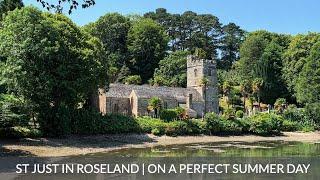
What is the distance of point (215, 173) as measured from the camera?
24.3 metres

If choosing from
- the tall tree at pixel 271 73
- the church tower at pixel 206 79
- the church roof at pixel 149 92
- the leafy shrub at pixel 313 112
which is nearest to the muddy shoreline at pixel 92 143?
the leafy shrub at pixel 313 112

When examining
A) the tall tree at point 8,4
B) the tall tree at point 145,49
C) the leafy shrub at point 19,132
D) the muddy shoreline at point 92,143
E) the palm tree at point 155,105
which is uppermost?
the tall tree at point 145,49

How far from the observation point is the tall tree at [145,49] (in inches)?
3807

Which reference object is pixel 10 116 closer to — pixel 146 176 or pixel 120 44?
pixel 146 176

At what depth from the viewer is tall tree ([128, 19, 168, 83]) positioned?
317 ft

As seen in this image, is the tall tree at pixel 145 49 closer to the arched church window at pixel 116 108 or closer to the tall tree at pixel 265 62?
the tall tree at pixel 265 62

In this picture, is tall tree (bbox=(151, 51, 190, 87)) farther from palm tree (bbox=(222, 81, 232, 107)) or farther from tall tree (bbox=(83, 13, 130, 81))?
palm tree (bbox=(222, 81, 232, 107))

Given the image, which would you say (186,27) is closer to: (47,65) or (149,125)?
(149,125)

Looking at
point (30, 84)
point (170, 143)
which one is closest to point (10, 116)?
point (30, 84)

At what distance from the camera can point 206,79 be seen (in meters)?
69.5

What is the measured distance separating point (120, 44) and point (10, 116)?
6593cm

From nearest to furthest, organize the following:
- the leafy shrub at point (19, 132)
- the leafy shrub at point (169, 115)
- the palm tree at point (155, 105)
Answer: the leafy shrub at point (19, 132), the leafy shrub at point (169, 115), the palm tree at point (155, 105)

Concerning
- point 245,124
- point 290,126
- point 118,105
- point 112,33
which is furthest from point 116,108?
point 112,33

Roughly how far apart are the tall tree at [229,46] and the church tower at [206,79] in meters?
44.5
